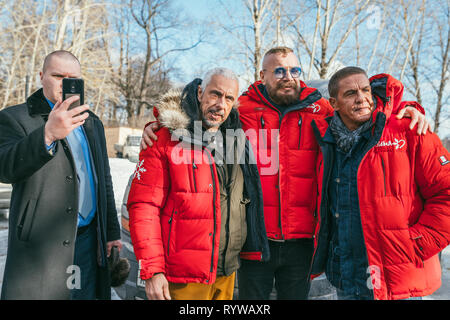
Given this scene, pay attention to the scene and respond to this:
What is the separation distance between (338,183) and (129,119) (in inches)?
1290

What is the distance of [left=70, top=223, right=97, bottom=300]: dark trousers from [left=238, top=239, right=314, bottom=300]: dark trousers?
3.46 feet

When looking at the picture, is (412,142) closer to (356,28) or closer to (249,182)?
(249,182)

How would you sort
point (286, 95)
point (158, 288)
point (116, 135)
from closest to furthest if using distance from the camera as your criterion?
point (158, 288)
point (286, 95)
point (116, 135)

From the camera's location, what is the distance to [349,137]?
2043mm

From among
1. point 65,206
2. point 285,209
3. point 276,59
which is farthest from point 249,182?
point 65,206

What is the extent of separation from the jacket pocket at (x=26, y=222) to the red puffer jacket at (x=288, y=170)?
4.85ft

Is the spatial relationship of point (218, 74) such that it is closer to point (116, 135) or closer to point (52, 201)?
point (52, 201)

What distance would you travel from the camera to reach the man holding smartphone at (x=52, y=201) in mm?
1769

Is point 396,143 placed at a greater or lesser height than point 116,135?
lesser

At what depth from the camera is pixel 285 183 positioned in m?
2.29

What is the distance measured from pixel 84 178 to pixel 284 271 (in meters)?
1.57

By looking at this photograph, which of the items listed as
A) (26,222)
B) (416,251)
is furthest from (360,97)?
(26,222)

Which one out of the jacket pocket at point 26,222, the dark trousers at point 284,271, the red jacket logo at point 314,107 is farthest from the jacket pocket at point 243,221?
the jacket pocket at point 26,222

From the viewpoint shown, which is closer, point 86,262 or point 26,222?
point 26,222
